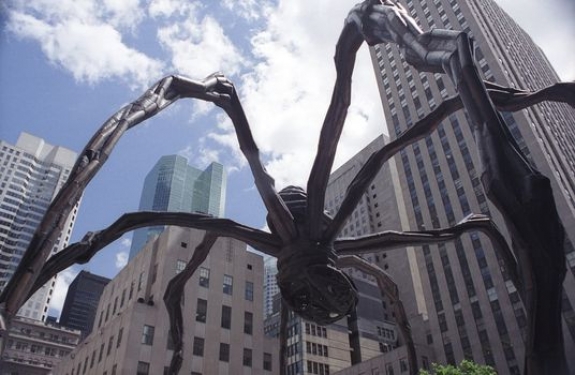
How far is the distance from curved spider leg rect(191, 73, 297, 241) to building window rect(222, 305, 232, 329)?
37.1 meters

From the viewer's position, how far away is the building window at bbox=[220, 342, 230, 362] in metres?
39.2

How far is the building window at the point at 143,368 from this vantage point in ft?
115

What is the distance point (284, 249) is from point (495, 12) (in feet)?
361

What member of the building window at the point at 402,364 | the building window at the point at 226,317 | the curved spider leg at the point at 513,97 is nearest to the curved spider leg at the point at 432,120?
the curved spider leg at the point at 513,97

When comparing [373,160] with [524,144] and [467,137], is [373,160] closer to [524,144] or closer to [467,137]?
[524,144]

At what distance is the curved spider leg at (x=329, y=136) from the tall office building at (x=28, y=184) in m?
113

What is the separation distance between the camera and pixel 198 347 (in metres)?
38.2

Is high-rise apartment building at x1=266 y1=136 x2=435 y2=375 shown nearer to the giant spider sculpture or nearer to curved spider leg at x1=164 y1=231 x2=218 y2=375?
curved spider leg at x1=164 y1=231 x2=218 y2=375

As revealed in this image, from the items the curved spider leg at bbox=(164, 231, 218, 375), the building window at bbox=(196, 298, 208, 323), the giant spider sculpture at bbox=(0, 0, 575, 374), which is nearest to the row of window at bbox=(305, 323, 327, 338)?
the building window at bbox=(196, 298, 208, 323)

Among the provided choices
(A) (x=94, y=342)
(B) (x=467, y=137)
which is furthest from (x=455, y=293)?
(A) (x=94, y=342)

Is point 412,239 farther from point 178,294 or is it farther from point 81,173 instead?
point 81,173

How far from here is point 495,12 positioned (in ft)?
323

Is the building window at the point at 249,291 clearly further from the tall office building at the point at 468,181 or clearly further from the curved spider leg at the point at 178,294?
the curved spider leg at the point at 178,294

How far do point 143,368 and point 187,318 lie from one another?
5308 millimetres
